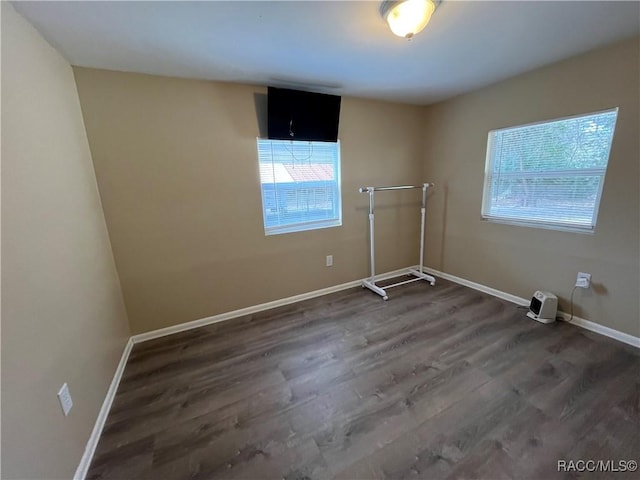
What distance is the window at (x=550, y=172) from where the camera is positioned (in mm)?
2113

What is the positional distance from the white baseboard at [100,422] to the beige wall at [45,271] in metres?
0.04

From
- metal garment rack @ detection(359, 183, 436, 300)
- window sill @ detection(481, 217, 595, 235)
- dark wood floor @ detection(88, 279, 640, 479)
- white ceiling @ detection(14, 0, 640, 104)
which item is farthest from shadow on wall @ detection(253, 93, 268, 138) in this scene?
window sill @ detection(481, 217, 595, 235)

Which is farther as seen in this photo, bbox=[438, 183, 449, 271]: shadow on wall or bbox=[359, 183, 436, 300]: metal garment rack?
bbox=[438, 183, 449, 271]: shadow on wall

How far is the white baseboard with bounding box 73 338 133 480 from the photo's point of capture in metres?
1.27

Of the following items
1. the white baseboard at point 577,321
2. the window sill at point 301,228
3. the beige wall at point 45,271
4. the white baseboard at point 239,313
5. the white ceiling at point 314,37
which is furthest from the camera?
the window sill at point 301,228

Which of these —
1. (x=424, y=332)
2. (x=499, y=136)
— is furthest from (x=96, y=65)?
(x=499, y=136)

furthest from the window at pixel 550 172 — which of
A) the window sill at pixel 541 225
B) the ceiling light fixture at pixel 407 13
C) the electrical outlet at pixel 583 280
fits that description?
the ceiling light fixture at pixel 407 13

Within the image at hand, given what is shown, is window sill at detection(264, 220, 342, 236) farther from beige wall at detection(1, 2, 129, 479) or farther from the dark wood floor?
beige wall at detection(1, 2, 129, 479)

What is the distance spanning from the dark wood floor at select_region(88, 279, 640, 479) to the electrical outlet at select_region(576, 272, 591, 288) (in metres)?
0.39

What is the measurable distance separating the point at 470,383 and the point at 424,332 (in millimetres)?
608

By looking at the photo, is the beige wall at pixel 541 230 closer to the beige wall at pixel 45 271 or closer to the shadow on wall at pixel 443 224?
the shadow on wall at pixel 443 224

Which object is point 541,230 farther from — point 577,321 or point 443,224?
point 443,224

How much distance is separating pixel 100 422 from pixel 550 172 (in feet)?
12.8

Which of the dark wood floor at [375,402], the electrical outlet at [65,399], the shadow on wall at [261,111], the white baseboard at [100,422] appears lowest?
the dark wood floor at [375,402]
